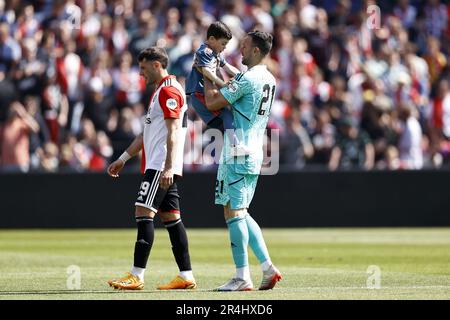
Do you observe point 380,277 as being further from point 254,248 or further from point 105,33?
point 105,33

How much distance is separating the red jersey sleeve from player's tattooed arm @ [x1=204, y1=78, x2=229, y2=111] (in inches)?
12.2

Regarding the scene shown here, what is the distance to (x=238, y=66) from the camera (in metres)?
24.0

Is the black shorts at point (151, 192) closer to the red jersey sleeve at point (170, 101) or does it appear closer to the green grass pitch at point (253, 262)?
the red jersey sleeve at point (170, 101)

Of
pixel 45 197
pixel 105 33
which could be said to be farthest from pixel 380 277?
pixel 105 33

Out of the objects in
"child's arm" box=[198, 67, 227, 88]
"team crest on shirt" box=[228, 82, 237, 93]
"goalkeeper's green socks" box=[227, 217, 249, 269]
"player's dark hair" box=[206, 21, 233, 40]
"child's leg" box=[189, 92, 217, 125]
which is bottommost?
"goalkeeper's green socks" box=[227, 217, 249, 269]

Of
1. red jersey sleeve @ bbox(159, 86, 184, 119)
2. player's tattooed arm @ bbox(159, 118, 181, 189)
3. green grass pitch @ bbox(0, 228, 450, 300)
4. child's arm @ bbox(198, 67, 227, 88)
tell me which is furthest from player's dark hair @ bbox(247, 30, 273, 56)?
green grass pitch @ bbox(0, 228, 450, 300)

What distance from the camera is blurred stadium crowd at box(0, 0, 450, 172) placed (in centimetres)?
2283

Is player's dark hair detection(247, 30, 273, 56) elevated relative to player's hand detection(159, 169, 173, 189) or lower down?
elevated

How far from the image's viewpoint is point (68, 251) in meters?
17.5

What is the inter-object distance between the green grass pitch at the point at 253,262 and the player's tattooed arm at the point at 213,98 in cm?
183

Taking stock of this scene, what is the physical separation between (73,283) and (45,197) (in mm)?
11061

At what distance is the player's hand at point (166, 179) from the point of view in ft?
36.5

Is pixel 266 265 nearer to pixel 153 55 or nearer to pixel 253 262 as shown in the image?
pixel 153 55

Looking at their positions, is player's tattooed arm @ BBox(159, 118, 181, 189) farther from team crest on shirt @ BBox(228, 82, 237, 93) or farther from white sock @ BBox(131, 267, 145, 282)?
white sock @ BBox(131, 267, 145, 282)
